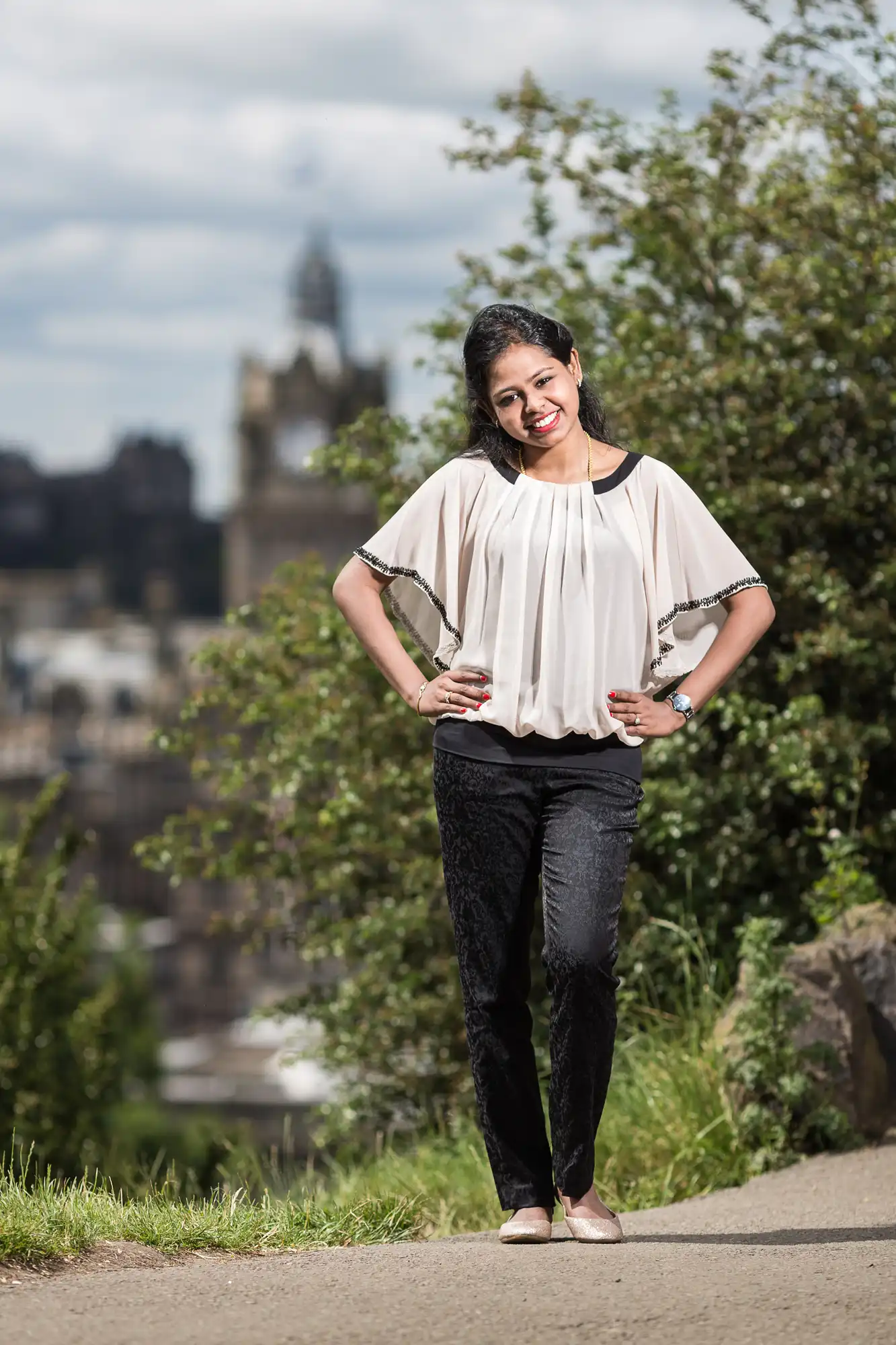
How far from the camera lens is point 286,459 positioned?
387 feet

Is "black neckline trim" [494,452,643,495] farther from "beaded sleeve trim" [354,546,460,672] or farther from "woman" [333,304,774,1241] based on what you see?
"beaded sleeve trim" [354,546,460,672]

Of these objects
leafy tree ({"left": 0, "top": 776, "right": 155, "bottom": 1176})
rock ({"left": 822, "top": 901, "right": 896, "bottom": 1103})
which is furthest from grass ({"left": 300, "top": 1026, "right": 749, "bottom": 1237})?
leafy tree ({"left": 0, "top": 776, "right": 155, "bottom": 1176})

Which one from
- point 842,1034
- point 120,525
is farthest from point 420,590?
point 120,525

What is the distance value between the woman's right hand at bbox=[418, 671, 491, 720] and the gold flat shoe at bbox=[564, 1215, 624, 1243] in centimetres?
100

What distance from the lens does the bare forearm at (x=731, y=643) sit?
3908 mm

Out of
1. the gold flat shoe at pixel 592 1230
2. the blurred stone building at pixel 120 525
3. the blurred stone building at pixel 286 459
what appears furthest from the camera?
the blurred stone building at pixel 120 525

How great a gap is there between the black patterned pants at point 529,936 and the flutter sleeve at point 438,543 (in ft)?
0.94

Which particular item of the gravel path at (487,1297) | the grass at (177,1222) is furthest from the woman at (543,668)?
the grass at (177,1222)

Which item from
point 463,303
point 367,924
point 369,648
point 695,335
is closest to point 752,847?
point 367,924

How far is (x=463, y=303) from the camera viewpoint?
829 cm

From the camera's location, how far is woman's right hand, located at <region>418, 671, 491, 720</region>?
12.3ft

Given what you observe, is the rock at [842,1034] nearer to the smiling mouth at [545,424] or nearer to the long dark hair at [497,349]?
the long dark hair at [497,349]

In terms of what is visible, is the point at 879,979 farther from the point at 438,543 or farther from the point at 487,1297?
the point at 487,1297

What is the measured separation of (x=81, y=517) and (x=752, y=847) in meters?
126
